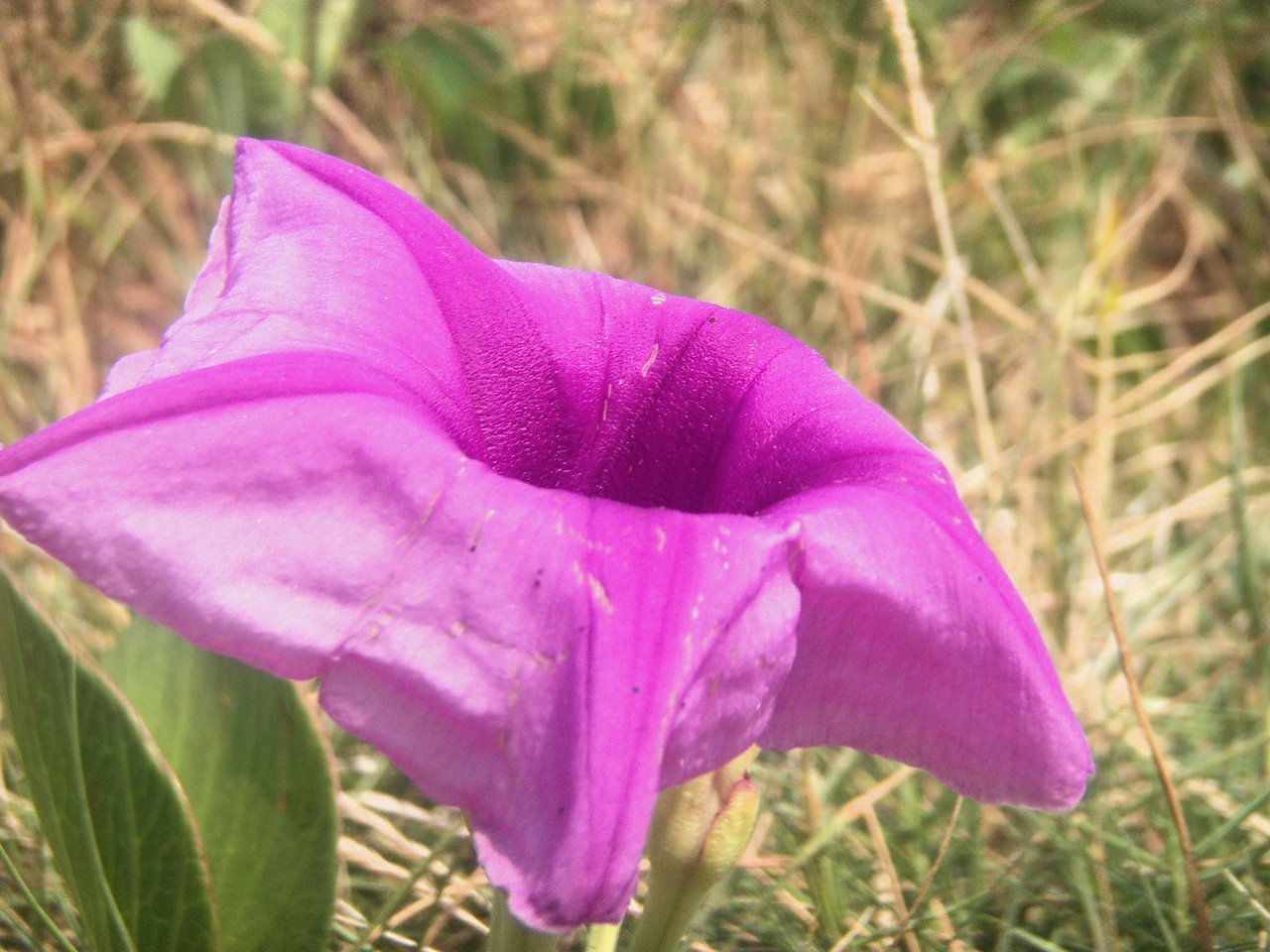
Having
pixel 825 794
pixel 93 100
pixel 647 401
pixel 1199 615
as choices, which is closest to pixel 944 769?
pixel 647 401

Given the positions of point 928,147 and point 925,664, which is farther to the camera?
point 928,147

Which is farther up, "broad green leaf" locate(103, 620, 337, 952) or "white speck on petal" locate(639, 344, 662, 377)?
"white speck on petal" locate(639, 344, 662, 377)

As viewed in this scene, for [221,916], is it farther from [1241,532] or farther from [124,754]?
[1241,532]

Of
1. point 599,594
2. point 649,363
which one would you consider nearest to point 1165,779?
point 649,363

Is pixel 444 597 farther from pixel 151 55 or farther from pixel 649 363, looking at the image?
pixel 151 55

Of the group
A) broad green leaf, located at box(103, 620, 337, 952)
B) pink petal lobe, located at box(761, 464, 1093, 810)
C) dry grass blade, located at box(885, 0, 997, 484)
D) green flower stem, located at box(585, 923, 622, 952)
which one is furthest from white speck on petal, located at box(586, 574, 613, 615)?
dry grass blade, located at box(885, 0, 997, 484)

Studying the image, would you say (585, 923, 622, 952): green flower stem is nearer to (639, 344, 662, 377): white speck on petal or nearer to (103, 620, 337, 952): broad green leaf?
(103, 620, 337, 952): broad green leaf

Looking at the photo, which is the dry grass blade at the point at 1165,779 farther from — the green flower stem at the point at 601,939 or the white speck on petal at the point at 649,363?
the green flower stem at the point at 601,939
